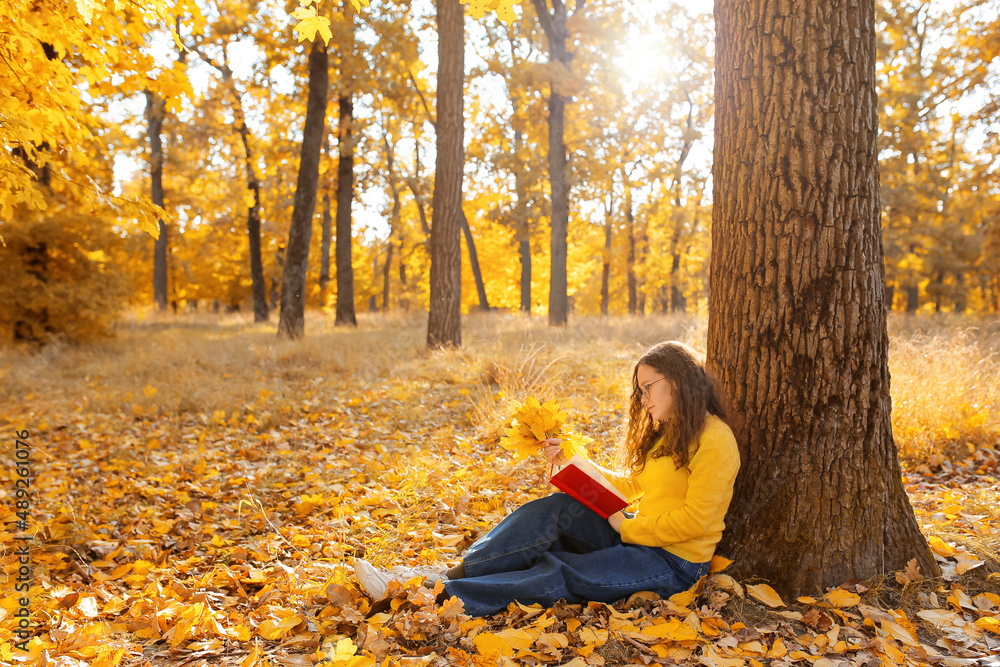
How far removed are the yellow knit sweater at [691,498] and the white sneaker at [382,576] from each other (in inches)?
35.4

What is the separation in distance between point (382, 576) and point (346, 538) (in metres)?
0.91

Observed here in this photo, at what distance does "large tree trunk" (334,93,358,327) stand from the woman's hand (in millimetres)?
12021

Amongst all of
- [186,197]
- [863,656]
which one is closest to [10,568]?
[863,656]

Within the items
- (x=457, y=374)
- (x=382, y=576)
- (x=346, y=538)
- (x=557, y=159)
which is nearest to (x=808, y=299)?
(x=382, y=576)

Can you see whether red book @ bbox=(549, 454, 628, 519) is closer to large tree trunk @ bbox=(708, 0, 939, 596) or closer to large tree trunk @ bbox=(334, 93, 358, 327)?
large tree trunk @ bbox=(708, 0, 939, 596)

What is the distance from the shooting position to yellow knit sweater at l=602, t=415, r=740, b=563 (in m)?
2.35

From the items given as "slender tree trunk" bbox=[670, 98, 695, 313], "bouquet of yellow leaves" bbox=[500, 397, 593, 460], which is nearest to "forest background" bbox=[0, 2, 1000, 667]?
"bouquet of yellow leaves" bbox=[500, 397, 593, 460]

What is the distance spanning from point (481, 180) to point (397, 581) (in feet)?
58.9

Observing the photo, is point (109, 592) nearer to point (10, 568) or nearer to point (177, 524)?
point (10, 568)

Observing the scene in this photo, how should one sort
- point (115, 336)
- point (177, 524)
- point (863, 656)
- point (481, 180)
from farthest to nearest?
point (481, 180) → point (115, 336) → point (177, 524) → point (863, 656)

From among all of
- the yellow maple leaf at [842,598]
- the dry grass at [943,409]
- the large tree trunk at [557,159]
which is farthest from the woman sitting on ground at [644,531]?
the large tree trunk at [557,159]

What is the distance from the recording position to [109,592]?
9.09 feet

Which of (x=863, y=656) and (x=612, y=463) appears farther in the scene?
(x=612, y=463)

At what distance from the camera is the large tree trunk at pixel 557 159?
12.7 meters
